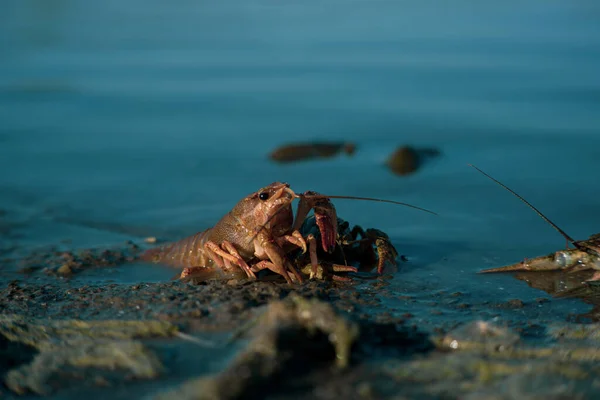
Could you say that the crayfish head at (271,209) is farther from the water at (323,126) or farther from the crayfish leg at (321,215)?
the water at (323,126)

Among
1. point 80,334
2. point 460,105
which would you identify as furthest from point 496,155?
point 80,334

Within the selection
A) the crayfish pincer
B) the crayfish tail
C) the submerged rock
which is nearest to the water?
the crayfish tail

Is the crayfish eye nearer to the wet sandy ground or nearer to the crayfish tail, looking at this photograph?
the wet sandy ground

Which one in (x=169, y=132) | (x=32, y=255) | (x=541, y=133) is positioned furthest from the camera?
(x=169, y=132)

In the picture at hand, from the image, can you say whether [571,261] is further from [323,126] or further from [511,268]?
[323,126]

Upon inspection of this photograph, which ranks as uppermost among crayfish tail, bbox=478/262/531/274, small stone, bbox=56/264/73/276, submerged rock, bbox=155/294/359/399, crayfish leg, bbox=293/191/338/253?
crayfish leg, bbox=293/191/338/253

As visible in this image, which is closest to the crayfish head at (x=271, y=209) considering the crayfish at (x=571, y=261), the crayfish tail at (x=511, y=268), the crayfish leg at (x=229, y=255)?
the crayfish leg at (x=229, y=255)

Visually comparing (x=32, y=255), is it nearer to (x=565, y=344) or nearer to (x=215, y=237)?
(x=215, y=237)
